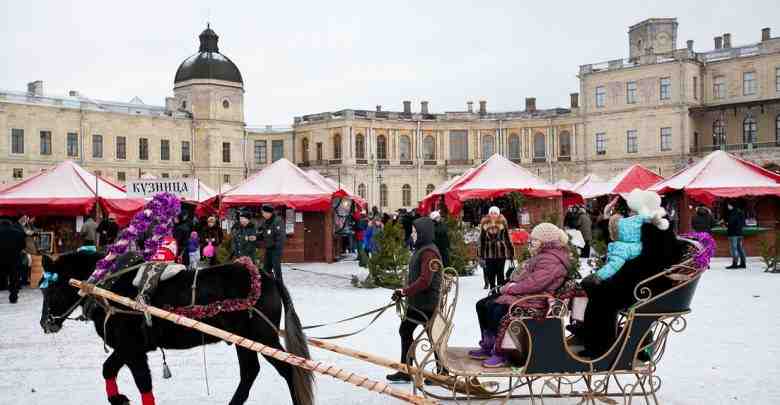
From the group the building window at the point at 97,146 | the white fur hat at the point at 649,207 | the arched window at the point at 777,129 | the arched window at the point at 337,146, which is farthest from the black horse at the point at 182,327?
the arched window at the point at 337,146

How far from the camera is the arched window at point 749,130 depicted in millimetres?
44500

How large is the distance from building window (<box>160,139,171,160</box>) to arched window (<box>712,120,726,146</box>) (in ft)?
120

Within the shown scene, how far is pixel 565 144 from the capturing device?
170ft

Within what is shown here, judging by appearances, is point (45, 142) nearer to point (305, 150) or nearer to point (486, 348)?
point (305, 150)

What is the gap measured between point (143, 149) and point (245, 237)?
131ft

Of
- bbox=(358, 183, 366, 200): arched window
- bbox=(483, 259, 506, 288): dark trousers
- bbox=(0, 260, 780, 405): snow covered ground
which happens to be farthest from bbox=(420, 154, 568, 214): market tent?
bbox=(358, 183, 366, 200): arched window

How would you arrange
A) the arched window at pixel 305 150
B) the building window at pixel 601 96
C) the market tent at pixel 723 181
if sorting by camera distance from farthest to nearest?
the arched window at pixel 305 150, the building window at pixel 601 96, the market tent at pixel 723 181

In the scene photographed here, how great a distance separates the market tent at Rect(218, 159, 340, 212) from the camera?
18703 mm

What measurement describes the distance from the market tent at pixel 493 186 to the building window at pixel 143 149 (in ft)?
114

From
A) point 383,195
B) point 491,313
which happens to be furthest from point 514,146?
point 491,313

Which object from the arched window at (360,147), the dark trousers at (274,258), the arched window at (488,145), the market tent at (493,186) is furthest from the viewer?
the arched window at (488,145)

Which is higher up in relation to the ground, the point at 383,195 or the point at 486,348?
the point at 383,195

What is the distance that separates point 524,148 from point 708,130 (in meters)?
12.7

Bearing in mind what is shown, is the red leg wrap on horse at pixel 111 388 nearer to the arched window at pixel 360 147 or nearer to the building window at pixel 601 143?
the building window at pixel 601 143
